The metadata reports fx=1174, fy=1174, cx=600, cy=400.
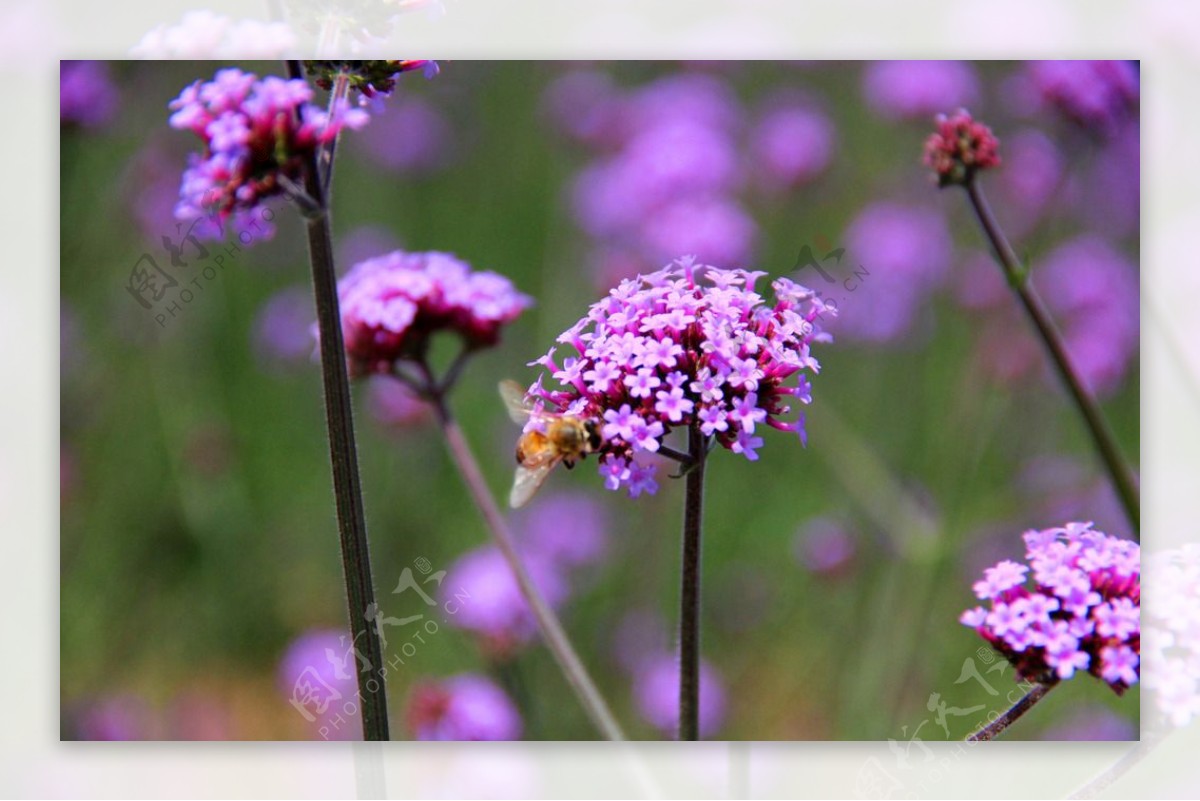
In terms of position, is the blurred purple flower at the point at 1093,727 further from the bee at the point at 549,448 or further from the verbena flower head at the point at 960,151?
the bee at the point at 549,448

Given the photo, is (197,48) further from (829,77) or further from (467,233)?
(829,77)

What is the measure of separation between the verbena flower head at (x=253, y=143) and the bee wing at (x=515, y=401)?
19.5 inches

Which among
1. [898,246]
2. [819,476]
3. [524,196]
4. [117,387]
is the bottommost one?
[819,476]

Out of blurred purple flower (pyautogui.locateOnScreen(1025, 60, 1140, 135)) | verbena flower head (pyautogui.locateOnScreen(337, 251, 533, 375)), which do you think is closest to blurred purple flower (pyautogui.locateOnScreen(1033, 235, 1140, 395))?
blurred purple flower (pyautogui.locateOnScreen(1025, 60, 1140, 135))

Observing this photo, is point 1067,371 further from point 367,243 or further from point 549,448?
point 367,243

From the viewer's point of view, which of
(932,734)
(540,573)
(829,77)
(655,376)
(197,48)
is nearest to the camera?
(655,376)

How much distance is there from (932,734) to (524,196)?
5.04ft

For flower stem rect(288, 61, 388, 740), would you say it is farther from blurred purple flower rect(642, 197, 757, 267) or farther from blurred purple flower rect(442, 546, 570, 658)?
blurred purple flower rect(642, 197, 757, 267)

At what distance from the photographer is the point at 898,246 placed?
289cm

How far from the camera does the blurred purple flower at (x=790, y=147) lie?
2834 mm

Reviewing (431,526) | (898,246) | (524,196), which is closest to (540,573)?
(431,526)

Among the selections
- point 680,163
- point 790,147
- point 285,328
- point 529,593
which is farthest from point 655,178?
point 529,593

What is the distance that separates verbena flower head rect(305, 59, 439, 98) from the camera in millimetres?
1834

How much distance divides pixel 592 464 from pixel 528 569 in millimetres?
349
